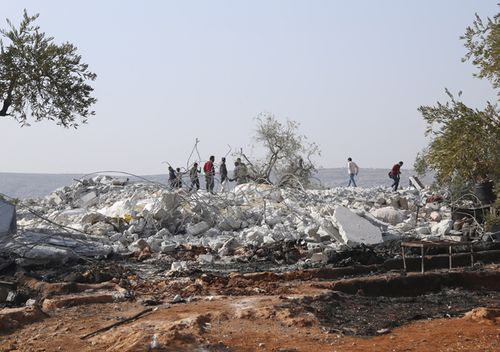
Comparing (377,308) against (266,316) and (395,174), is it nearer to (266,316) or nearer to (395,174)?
(266,316)

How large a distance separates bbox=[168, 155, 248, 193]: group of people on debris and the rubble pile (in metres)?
0.42

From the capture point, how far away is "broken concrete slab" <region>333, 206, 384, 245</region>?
12820 millimetres

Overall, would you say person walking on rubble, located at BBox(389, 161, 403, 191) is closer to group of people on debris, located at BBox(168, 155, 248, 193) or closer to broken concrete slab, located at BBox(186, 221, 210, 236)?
group of people on debris, located at BBox(168, 155, 248, 193)

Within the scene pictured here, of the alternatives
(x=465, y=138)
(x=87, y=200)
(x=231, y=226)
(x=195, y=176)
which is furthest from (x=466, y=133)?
(x=87, y=200)

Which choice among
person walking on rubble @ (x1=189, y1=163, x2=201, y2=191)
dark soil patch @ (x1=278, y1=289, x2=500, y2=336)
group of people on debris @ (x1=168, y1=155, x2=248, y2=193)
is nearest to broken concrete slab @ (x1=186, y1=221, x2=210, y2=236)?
group of people on debris @ (x1=168, y1=155, x2=248, y2=193)

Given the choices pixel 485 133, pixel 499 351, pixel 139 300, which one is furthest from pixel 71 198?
pixel 499 351

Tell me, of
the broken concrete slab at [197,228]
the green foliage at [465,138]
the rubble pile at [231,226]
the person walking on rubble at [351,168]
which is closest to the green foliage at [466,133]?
the green foliage at [465,138]

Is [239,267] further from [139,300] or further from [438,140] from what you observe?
[438,140]

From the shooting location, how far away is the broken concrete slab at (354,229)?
1282 cm

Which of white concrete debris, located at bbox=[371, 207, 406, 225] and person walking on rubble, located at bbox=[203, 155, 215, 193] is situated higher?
person walking on rubble, located at bbox=[203, 155, 215, 193]

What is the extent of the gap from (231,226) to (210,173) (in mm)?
3767

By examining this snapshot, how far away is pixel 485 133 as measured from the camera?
754 centimetres

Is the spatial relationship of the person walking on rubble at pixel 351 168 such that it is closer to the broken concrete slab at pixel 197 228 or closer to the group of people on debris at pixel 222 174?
the group of people on debris at pixel 222 174

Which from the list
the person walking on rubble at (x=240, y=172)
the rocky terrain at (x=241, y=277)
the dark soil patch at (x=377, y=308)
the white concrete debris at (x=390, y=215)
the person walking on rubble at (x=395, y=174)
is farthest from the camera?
the person walking on rubble at (x=395, y=174)
